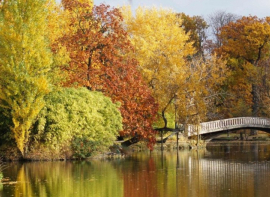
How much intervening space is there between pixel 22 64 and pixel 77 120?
370 centimetres

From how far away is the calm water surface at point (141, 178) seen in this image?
55.4 ft

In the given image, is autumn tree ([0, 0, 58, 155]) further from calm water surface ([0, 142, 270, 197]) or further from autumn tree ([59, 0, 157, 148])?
autumn tree ([59, 0, 157, 148])

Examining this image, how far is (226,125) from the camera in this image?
40.8 m

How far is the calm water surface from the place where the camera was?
1688 cm

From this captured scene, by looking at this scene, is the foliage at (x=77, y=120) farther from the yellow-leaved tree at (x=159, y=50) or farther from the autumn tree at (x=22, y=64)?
the yellow-leaved tree at (x=159, y=50)

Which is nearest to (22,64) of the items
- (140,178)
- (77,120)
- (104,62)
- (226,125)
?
(77,120)

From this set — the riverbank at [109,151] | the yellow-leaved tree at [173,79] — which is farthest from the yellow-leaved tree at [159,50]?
the riverbank at [109,151]

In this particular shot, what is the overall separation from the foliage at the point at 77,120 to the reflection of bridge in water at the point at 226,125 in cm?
833

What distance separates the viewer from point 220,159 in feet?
95.2

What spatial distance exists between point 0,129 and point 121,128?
20.4 feet

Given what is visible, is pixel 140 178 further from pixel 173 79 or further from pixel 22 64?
pixel 173 79

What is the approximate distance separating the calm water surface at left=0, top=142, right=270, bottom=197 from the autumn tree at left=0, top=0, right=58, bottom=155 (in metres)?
2.33

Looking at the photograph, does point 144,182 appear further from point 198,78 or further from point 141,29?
point 141,29

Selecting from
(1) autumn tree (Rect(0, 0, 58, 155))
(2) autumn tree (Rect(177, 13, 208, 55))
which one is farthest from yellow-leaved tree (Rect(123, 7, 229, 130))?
(2) autumn tree (Rect(177, 13, 208, 55))
